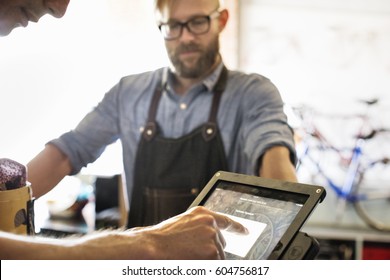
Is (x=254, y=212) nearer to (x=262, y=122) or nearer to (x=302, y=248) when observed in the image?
(x=302, y=248)

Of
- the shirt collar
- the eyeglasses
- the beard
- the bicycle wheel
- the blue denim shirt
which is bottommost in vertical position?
the bicycle wheel

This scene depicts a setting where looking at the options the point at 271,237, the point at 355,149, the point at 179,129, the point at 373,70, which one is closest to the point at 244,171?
the point at 179,129

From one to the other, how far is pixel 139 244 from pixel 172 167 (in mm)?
405

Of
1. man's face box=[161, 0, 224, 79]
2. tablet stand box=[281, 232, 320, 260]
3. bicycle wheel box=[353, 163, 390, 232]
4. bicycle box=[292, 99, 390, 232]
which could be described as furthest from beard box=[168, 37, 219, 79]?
bicycle wheel box=[353, 163, 390, 232]

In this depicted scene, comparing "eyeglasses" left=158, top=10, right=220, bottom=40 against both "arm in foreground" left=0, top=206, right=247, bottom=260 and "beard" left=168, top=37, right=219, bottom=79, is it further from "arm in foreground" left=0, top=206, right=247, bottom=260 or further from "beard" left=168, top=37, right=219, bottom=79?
"arm in foreground" left=0, top=206, right=247, bottom=260

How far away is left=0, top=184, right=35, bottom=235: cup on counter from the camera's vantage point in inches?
17.9

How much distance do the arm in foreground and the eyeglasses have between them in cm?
44

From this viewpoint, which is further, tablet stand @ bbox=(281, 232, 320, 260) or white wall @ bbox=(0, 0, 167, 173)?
white wall @ bbox=(0, 0, 167, 173)

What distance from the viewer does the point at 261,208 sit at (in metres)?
0.49

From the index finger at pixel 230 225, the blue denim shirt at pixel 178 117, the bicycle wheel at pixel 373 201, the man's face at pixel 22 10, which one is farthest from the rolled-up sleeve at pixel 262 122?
the bicycle wheel at pixel 373 201

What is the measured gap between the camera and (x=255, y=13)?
137cm

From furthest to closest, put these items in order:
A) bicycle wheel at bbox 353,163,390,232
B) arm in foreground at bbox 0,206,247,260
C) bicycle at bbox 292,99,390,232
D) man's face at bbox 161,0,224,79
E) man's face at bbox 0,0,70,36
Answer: bicycle wheel at bbox 353,163,390,232 < bicycle at bbox 292,99,390,232 < man's face at bbox 161,0,224,79 < man's face at bbox 0,0,70,36 < arm in foreground at bbox 0,206,247,260

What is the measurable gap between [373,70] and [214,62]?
609 mm
